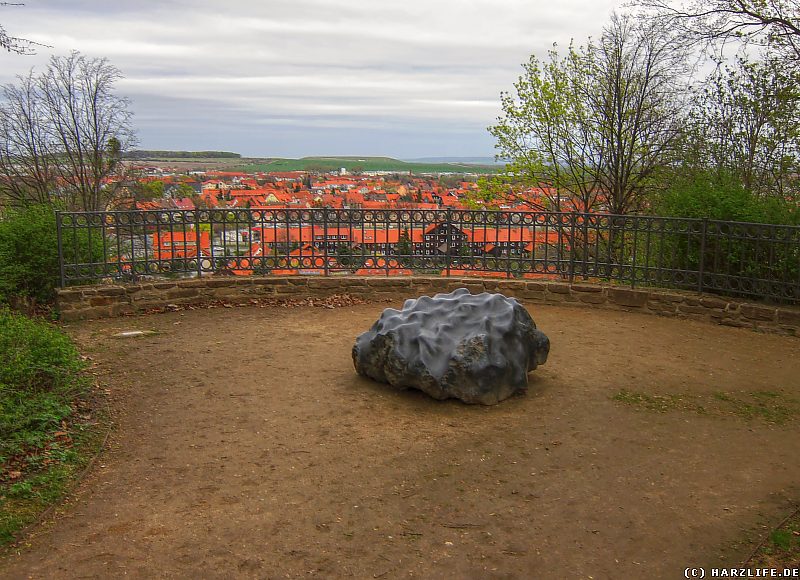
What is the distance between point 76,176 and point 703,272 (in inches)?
711

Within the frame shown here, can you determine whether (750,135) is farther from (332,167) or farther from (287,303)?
(332,167)

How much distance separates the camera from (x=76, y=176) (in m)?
20.9

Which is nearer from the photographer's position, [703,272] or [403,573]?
[403,573]

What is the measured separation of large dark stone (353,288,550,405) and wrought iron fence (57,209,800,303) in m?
3.77

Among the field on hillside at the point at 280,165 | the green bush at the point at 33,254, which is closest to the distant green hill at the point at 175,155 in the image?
the field on hillside at the point at 280,165

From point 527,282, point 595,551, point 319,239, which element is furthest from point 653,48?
point 595,551

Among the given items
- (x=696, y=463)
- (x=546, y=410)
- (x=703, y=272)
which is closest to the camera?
(x=696, y=463)

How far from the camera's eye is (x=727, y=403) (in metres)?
6.30

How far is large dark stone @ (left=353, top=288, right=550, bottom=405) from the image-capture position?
6156 mm

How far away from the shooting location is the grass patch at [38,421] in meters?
4.42

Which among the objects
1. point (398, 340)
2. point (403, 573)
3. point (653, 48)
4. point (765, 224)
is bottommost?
point (403, 573)

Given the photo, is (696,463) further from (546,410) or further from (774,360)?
(774,360)

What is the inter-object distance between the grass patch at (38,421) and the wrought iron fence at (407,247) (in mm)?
3258

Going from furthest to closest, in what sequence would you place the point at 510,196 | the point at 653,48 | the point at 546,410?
1. the point at 510,196
2. the point at 653,48
3. the point at 546,410
